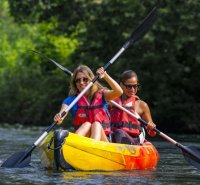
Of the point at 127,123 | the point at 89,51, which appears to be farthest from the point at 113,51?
the point at 127,123

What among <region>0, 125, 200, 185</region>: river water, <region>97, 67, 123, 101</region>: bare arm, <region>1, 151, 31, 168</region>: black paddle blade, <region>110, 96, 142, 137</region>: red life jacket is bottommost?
<region>0, 125, 200, 185</region>: river water

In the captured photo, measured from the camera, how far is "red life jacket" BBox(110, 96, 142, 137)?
10.6 metres

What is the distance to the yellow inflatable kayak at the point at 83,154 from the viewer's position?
30.6 ft

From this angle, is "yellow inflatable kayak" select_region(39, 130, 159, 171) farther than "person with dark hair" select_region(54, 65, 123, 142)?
No

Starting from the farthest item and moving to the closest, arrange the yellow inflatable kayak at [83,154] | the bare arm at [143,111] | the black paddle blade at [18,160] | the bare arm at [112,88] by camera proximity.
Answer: the bare arm at [143,111], the black paddle blade at [18,160], the bare arm at [112,88], the yellow inflatable kayak at [83,154]

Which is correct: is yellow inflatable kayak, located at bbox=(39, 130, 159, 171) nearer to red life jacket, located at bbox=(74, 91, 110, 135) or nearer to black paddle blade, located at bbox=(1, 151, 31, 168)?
black paddle blade, located at bbox=(1, 151, 31, 168)

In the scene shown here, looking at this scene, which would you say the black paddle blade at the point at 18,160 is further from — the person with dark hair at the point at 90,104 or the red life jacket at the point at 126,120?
the red life jacket at the point at 126,120

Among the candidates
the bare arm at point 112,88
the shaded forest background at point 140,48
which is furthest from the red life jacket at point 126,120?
the shaded forest background at point 140,48

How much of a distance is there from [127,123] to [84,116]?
0.89 meters


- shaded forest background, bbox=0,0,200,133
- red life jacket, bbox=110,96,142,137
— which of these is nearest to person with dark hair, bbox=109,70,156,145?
red life jacket, bbox=110,96,142,137

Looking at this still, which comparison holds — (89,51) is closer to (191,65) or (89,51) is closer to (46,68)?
(191,65)

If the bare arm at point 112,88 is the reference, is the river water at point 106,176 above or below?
below

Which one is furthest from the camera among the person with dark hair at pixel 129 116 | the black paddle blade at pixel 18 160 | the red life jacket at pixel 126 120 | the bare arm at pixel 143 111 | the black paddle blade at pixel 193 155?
the bare arm at pixel 143 111

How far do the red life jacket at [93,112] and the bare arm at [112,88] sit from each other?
0.40ft
